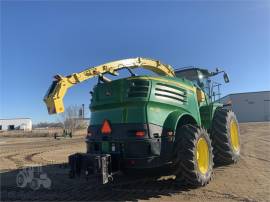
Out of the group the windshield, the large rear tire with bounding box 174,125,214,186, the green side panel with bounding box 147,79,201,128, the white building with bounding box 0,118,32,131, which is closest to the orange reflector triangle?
the green side panel with bounding box 147,79,201,128

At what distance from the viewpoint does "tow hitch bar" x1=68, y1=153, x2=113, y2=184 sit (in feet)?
19.5

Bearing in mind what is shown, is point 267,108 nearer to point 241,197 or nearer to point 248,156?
point 248,156

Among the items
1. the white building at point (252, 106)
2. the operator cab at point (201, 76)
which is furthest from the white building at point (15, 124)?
the operator cab at point (201, 76)

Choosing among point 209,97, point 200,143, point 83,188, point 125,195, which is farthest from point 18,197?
point 209,97

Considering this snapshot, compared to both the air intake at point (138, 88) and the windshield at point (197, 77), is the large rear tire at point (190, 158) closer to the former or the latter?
the air intake at point (138, 88)

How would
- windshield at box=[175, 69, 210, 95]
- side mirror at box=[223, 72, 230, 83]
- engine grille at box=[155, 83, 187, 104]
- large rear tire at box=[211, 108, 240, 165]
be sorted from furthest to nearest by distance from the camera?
side mirror at box=[223, 72, 230, 83] → windshield at box=[175, 69, 210, 95] → large rear tire at box=[211, 108, 240, 165] → engine grille at box=[155, 83, 187, 104]

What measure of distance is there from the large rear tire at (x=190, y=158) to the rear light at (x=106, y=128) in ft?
4.91

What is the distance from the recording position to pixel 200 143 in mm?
7086

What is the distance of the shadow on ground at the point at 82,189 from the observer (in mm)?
6441

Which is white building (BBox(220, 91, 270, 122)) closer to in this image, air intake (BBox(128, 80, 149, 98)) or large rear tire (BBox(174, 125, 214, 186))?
large rear tire (BBox(174, 125, 214, 186))

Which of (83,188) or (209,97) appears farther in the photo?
(209,97)

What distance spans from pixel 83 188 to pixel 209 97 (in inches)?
211

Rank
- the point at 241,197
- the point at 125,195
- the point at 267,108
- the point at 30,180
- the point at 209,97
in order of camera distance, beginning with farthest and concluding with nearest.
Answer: the point at 267,108 < the point at 209,97 < the point at 30,180 < the point at 125,195 < the point at 241,197

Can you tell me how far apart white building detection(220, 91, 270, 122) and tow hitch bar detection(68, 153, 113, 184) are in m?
50.3
